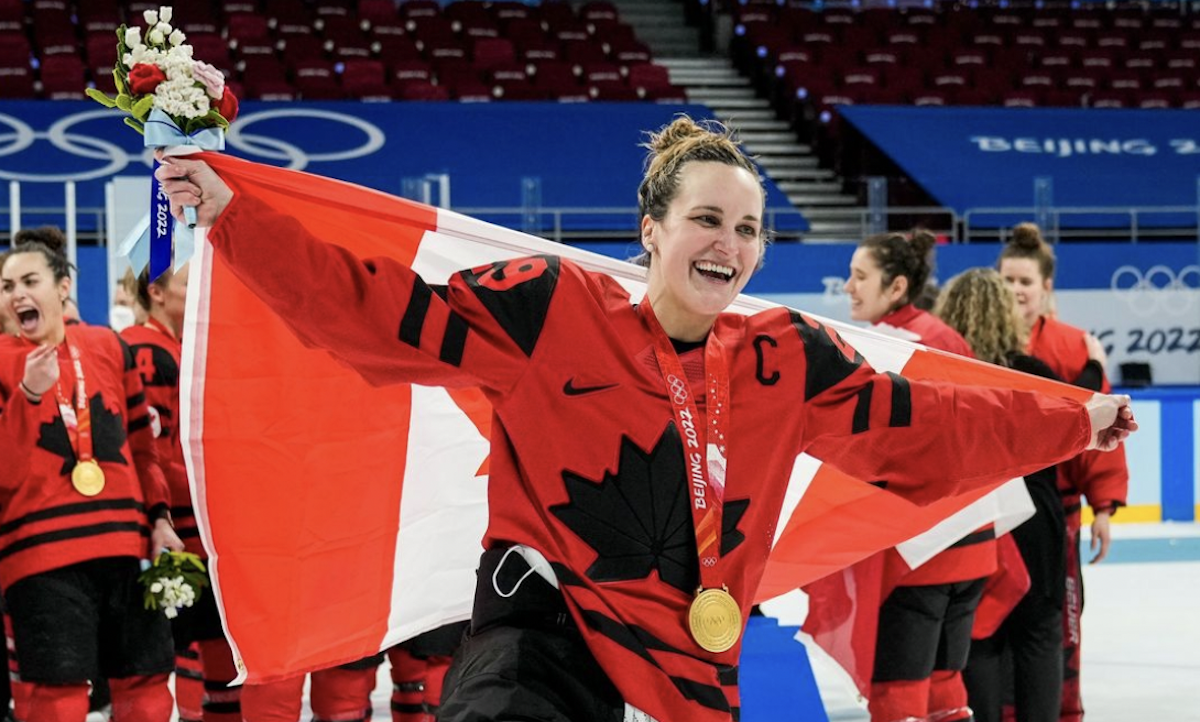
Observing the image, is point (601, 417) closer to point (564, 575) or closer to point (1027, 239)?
point (564, 575)

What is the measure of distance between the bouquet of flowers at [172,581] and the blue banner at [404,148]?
29.2 feet

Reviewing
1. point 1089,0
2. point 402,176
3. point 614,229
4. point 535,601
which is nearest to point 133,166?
point 402,176

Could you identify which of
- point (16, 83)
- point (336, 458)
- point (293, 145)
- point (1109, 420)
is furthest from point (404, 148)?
point (1109, 420)

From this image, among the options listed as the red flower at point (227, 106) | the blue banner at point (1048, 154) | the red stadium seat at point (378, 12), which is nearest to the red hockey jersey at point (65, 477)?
the red flower at point (227, 106)

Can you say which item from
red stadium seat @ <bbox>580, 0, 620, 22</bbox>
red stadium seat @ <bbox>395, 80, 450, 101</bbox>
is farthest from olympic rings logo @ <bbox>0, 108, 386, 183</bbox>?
red stadium seat @ <bbox>580, 0, 620, 22</bbox>

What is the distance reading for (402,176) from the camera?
13.5 m

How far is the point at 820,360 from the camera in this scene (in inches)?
107

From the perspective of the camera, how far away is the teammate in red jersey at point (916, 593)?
4.52 metres

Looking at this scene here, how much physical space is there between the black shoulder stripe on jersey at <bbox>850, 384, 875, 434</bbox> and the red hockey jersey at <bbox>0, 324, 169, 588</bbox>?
233 cm

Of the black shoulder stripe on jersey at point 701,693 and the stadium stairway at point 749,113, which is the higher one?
the stadium stairway at point 749,113

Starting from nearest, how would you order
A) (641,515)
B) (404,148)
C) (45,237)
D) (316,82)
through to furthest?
(641,515) → (45,237) → (404,148) → (316,82)

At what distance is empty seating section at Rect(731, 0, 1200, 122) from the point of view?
17.0 m

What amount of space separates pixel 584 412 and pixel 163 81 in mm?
812

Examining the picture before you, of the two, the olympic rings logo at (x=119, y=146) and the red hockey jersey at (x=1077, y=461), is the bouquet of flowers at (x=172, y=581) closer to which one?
the red hockey jersey at (x=1077, y=461)
